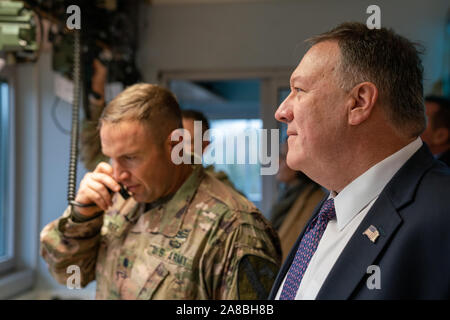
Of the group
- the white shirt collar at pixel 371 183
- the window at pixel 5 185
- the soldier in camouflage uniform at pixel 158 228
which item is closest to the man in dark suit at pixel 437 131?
the soldier in camouflage uniform at pixel 158 228

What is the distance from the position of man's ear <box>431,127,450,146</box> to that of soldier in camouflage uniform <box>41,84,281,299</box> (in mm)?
1059

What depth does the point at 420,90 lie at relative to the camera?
2.37 ft

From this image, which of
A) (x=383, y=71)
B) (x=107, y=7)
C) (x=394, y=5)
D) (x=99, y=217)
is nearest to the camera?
(x=383, y=71)

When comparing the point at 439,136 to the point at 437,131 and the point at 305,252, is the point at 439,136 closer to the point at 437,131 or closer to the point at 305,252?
the point at 437,131

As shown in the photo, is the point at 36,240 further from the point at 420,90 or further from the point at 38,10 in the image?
the point at 420,90

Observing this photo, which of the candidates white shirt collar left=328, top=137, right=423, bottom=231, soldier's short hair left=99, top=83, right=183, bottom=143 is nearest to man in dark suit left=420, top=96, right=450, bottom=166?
soldier's short hair left=99, top=83, right=183, bottom=143

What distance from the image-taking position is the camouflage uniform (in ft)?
3.46

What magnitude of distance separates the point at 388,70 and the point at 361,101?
0.06m

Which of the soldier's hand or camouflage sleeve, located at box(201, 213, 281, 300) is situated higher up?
the soldier's hand

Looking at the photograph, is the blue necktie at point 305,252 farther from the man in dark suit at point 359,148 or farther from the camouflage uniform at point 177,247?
the camouflage uniform at point 177,247

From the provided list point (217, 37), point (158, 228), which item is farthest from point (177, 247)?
point (217, 37)

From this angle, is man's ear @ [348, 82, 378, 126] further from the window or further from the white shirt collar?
the window
